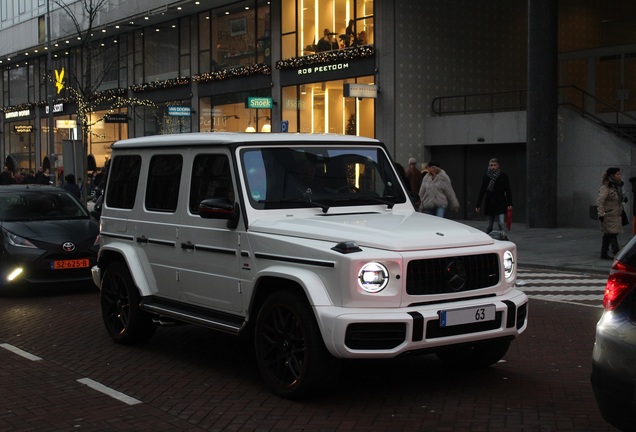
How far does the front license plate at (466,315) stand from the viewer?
612cm

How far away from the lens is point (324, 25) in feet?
98.1

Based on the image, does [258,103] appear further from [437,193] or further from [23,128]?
[23,128]

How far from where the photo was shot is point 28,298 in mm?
12195

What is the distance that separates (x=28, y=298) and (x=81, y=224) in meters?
1.34

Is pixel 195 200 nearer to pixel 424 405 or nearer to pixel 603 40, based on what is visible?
pixel 424 405

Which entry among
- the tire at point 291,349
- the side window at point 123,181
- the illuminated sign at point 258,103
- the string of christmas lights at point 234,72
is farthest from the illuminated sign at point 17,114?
the tire at point 291,349

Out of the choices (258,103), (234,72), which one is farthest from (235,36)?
(258,103)

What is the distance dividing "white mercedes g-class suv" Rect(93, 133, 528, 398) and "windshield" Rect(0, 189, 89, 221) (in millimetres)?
4384

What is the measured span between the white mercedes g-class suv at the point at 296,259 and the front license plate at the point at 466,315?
11 mm

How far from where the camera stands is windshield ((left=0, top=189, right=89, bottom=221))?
1285cm

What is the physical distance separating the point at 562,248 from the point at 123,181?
12255 millimetres

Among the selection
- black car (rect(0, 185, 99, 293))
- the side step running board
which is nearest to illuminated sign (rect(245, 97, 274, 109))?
black car (rect(0, 185, 99, 293))

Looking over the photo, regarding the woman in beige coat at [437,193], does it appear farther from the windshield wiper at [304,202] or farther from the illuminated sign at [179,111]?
the illuminated sign at [179,111]

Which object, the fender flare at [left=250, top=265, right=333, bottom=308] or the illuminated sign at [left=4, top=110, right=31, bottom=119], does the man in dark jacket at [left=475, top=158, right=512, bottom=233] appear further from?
the illuminated sign at [left=4, top=110, right=31, bottom=119]
